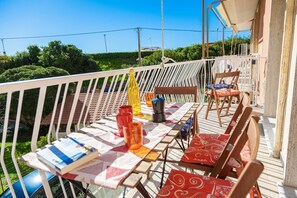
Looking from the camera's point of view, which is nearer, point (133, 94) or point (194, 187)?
point (194, 187)

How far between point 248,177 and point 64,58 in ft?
66.3

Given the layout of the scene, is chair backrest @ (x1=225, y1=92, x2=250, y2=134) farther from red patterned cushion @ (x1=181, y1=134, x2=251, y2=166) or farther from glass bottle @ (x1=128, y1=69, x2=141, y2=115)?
glass bottle @ (x1=128, y1=69, x2=141, y2=115)

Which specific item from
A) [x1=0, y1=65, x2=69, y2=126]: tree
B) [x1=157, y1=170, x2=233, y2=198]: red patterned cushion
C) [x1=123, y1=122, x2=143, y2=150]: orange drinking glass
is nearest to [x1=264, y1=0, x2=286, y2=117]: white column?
[x1=157, y1=170, x2=233, y2=198]: red patterned cushion

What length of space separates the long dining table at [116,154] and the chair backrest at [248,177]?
0.37 metres

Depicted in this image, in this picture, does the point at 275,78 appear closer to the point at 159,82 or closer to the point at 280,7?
the point at 280,7

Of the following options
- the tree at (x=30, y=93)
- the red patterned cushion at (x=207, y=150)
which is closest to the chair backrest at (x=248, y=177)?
the red patterned cushion at (x=207, y=150)

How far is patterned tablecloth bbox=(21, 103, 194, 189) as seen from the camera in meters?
0.82

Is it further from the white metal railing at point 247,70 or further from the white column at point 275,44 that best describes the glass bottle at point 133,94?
the white metal railing at point 247,70

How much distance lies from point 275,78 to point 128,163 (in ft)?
9.62

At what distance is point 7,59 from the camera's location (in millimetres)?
18578

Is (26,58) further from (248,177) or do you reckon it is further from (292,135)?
(248,177)

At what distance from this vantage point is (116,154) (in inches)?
39.9

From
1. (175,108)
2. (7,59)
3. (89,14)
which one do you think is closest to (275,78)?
(175,108)

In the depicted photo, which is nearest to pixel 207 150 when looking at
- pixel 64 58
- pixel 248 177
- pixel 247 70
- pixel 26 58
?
pixel 248 177
